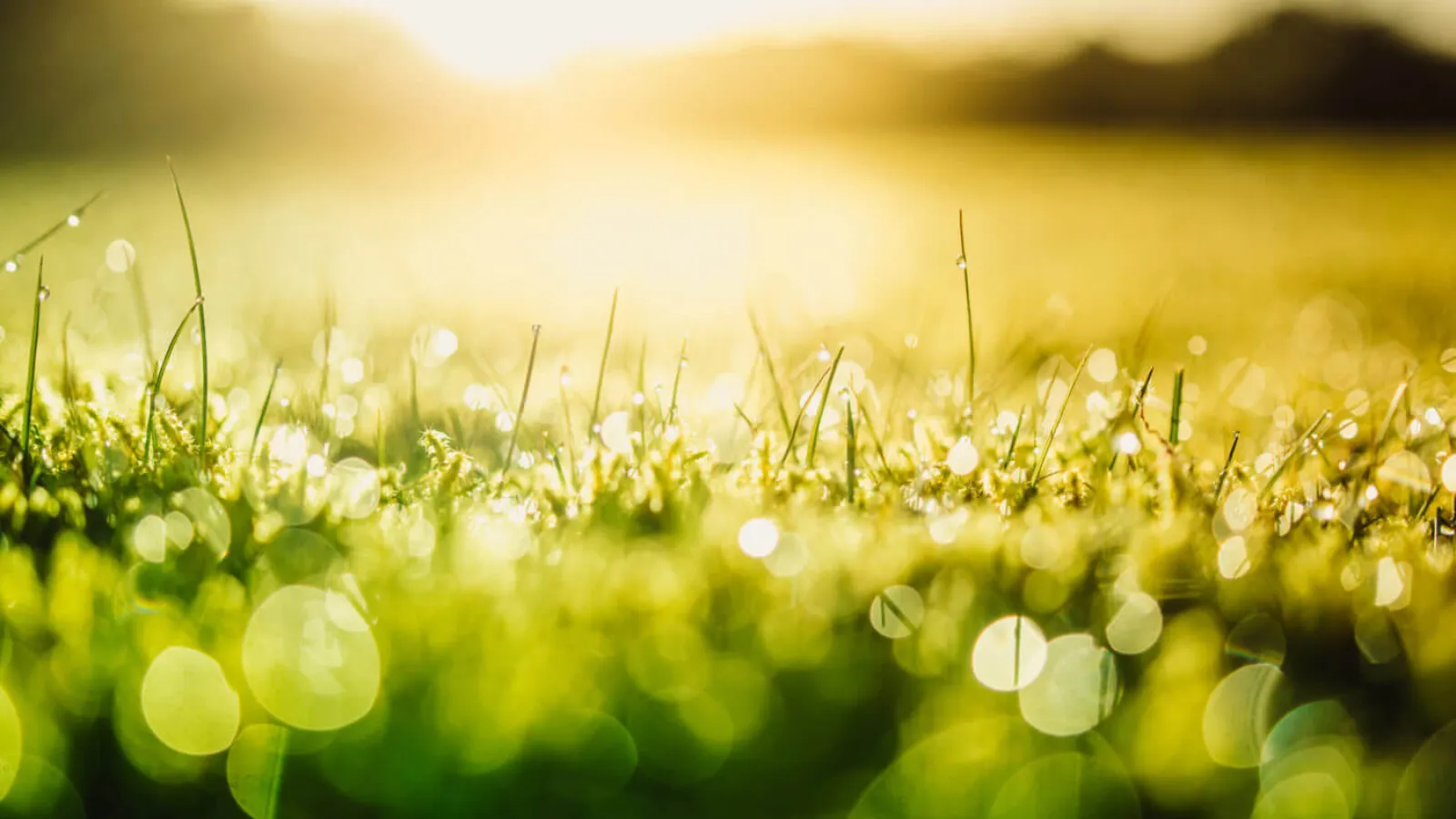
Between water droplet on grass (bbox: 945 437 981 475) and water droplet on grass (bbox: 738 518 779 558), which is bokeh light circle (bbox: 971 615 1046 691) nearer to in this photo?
water droplet on grass (bbox: 738 518 779 558)

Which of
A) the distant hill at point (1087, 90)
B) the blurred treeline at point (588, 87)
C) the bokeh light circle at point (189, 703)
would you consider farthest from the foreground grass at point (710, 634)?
the distant hill at point (1087, 90)

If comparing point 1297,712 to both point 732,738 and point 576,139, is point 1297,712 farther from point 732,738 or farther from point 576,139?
point 576,139

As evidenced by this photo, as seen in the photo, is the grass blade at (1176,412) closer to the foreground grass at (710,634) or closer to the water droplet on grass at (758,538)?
the foreground grass at (710,634)

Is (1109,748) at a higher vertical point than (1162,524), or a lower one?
lower

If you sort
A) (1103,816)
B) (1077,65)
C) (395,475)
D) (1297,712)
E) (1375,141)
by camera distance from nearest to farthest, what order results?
(1103,816)
(1297,712)
(395,475)
(1375,141)
(1077,65)

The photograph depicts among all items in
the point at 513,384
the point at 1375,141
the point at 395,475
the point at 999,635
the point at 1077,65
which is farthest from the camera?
the point at 1077,65

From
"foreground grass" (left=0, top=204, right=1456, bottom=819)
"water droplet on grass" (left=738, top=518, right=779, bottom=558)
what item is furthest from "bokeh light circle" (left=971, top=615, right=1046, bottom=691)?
"water droplet on grass" (left=738, top=518, right=779, bottom=558)

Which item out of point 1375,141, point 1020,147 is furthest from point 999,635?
point 1375,141
